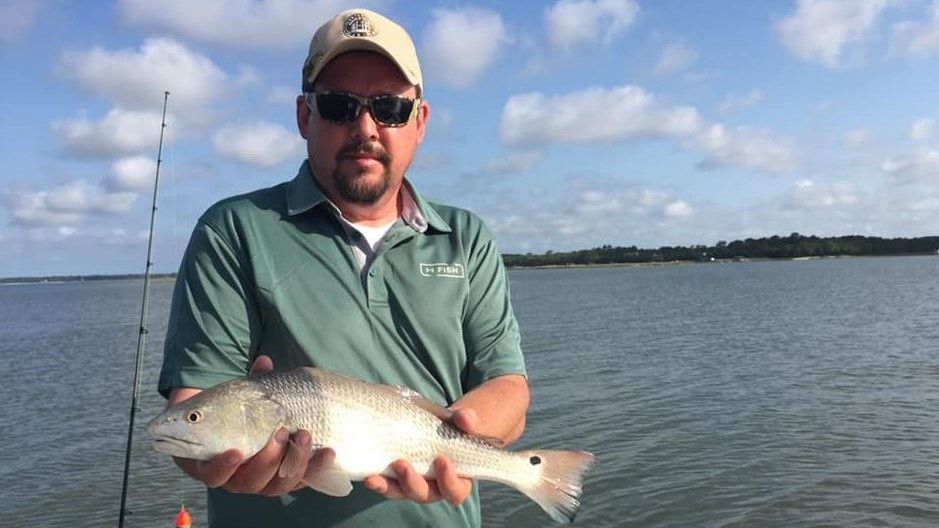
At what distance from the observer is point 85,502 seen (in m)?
16.4

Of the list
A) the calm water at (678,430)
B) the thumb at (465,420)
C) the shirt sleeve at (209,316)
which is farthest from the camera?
the calm water at (678,430)

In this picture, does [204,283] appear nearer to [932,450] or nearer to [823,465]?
[823,465]

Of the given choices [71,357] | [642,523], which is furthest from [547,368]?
[71,357]

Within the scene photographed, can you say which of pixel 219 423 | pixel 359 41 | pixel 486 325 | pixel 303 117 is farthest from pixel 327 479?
pixel 359 41

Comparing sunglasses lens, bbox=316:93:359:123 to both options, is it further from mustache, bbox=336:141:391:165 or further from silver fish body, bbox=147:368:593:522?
silver fish body, bbox=147:368:593:522

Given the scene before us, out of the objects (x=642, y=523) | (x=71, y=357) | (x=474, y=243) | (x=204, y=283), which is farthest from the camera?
(x=71, y=357)

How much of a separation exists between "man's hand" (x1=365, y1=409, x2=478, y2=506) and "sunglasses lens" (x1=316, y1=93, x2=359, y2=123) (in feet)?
5.46

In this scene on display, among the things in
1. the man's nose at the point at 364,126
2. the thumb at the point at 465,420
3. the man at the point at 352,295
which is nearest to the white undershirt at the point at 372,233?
the man at the point at 352,295

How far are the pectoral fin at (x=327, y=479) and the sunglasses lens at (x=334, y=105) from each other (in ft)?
5.74

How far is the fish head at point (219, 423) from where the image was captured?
3328 millimetres

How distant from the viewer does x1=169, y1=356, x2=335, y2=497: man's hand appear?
329 cm

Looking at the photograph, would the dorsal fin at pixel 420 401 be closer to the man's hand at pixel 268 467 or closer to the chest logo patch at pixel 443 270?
the man's hand at pixel 268 467

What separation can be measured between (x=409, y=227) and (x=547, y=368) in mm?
26813

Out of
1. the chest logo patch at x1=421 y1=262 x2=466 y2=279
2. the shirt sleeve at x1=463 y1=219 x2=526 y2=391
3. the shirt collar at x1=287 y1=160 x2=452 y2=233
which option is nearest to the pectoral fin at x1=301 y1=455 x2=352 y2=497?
the shirt sleeve at x1=463 y1=219 x2=526 y2=391
